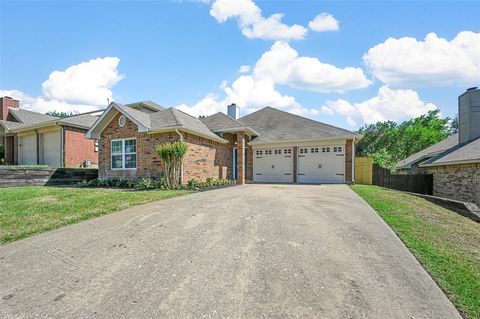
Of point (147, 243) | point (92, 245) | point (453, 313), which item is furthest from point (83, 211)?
point (453, 313)

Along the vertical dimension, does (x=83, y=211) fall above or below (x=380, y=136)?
below

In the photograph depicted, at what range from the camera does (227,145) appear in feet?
55.0

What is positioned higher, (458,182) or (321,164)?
(321,164)

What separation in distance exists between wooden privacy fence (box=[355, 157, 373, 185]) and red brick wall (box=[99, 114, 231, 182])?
391 inches

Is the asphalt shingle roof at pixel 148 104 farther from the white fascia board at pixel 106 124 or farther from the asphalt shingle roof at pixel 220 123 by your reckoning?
the asphalt shingle roof at pixel 220 123

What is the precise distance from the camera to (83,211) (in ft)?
21.2

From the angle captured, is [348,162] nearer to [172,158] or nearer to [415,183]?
[415,183]

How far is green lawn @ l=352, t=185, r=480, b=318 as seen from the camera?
9.41ft

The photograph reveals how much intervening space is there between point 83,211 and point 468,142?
1977 cm

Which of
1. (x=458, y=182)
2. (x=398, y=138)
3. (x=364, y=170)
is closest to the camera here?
(x=458, y=182)

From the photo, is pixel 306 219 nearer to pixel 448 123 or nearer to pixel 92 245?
pixel 92 245

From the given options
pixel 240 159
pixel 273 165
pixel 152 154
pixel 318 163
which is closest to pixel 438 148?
pixel 318 163

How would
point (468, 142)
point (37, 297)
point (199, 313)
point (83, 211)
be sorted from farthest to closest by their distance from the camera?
point (468, 142), point (83, 211), point (37, 297), point (199, 313)

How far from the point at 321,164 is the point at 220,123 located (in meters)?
7.06
